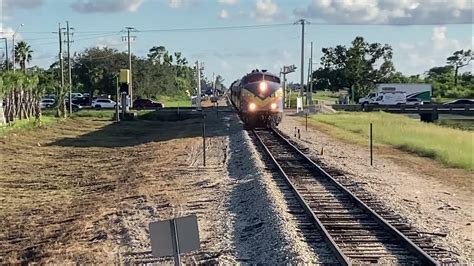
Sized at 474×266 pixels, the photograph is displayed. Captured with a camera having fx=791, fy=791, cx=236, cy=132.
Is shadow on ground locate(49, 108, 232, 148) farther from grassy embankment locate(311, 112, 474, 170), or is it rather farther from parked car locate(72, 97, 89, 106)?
parked car locate(72, 97, 89, 106)

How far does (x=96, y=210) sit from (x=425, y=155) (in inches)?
681

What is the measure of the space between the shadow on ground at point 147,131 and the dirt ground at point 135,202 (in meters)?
3.43

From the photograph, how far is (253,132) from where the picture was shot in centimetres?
4097

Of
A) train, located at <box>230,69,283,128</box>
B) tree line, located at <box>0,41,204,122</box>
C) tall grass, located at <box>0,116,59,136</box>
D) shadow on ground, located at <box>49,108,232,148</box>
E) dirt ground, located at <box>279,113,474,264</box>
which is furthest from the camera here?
tree line, located at <box>0,41,204,122</box>

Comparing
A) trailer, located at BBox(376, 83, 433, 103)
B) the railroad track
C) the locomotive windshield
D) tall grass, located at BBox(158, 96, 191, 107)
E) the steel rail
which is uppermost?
the locomotive windshield

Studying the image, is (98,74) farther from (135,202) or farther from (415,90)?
(135,202)

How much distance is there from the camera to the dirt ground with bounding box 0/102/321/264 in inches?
514

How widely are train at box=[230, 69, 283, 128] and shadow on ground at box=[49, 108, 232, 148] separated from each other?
230 centimetres

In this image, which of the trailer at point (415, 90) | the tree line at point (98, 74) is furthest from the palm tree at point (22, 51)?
the trailer at point (415, 90)

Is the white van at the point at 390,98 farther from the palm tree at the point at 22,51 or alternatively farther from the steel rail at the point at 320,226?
the steel rail at the point at 320,226

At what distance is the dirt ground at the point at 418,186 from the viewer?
14.7 metres

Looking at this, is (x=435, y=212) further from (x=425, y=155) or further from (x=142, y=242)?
(x=425, y=155)

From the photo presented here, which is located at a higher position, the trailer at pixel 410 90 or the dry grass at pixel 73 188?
the trailer at pixel 410 90

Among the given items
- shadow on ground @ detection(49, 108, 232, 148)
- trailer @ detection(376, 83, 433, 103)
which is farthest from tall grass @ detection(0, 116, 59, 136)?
trailer @ detection(376, 83, 433, 103)
